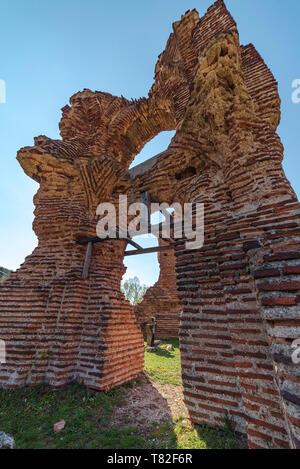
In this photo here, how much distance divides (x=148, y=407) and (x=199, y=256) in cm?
304

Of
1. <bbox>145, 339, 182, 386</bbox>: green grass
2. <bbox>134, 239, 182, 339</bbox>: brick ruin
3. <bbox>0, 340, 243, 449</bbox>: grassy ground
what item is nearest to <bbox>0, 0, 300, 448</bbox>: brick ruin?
<bbox>0, 340, 243, 449</bbox>: grassy ground

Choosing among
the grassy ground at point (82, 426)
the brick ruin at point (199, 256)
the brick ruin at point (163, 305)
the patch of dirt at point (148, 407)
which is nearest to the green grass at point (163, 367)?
the patch of dirt at point (148, 407)

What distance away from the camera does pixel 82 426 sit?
294 cm

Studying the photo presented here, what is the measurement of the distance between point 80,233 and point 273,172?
4.81 meters

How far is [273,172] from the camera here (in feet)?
9.79

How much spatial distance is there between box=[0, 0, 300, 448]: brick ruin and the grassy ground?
223mm

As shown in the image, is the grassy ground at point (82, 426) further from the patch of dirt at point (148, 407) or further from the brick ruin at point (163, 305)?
the brick ruin at point (163, 305)

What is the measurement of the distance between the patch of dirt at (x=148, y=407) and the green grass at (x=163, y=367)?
34cm

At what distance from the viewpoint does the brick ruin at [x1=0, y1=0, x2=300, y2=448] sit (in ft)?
6.88

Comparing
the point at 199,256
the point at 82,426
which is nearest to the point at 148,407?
the point at 82,426

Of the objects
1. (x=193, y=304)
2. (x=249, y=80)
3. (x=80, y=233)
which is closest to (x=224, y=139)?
(x=249, y=80)

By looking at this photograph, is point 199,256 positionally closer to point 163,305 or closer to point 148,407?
point 148,407

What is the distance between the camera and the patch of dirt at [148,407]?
10.4ft
